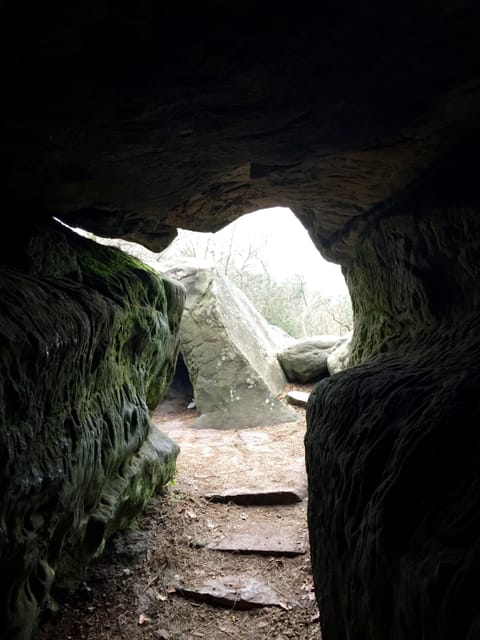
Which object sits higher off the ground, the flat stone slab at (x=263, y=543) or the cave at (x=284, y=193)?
the cave at (x=284, y=193)

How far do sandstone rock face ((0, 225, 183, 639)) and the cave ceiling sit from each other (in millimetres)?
921

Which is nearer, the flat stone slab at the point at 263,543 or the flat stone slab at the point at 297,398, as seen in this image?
the flat stone slab at the point at 263,543

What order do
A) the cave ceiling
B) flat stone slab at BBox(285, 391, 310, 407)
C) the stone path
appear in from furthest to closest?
flat stone slab at BBox(285, 391, 310, 407) < the stone path < the cave ceiling

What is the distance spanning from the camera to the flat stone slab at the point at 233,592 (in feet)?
12.2

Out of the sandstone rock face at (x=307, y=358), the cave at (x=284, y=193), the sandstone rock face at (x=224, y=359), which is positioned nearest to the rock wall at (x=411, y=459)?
the cave at (x=284, y=193)

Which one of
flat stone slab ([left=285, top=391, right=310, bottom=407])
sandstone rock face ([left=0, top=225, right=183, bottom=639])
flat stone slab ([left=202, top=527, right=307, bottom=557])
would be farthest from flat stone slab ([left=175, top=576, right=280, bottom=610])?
flat stone slab ([left=285, top=391, right=310, bottom=407])

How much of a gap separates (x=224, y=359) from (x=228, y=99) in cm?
816

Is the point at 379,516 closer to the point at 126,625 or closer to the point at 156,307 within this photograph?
the point at 126,625

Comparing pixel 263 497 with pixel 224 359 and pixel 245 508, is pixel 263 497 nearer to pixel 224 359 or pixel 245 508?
Result: pixel 245 508

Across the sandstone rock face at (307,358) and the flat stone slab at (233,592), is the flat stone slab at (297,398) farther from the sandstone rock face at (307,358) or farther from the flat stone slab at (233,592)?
the flat stone slab at (233,592)

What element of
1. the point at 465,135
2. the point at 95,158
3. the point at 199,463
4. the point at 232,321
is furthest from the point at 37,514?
the point at 232,321

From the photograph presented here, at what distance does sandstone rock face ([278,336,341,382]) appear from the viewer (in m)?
11.8

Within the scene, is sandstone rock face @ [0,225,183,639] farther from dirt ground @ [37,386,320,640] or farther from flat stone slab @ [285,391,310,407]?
flat stone slab @ [285,391,310,407]

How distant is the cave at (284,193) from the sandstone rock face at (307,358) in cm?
713
